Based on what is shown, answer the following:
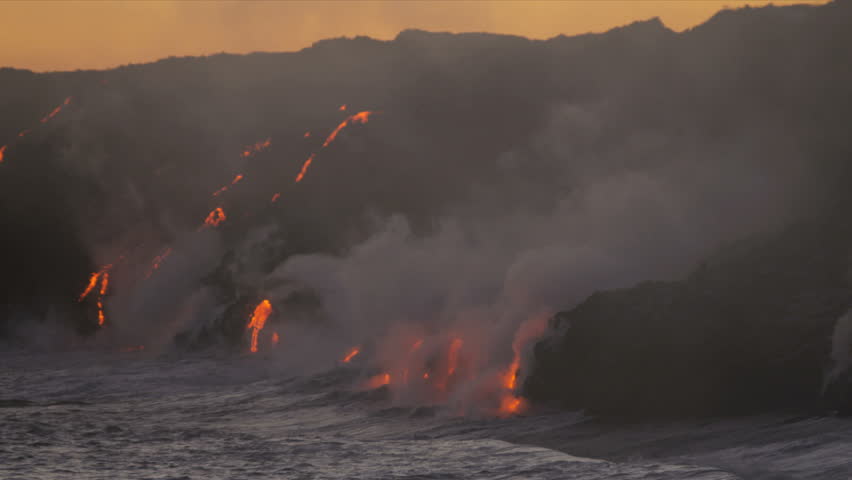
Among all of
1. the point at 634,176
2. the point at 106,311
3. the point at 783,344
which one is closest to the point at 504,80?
the point at 106,311

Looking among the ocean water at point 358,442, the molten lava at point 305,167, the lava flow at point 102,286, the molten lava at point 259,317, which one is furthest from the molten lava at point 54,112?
the ocean water at point 358,442

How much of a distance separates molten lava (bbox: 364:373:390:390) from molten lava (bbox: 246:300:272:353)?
16.1 m

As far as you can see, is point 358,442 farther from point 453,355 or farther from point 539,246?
point 539,246

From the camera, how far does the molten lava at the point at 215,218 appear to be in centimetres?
6430

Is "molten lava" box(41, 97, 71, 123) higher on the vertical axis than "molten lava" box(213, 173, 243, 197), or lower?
higher

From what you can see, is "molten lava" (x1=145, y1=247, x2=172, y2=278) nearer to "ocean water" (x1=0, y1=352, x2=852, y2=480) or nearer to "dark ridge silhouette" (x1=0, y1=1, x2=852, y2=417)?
"dark ridge silhouette" (x1=0, y1=1, x2=852, y2=417)

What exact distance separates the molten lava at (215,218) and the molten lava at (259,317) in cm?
1955

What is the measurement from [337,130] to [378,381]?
144 feet

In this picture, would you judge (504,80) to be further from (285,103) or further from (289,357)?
(289,357)

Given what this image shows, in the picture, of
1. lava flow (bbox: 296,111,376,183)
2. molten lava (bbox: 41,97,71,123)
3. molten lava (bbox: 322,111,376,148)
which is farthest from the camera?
molten lava (bbox: 41,97,71,123)

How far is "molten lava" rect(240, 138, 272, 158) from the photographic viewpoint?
75.0m

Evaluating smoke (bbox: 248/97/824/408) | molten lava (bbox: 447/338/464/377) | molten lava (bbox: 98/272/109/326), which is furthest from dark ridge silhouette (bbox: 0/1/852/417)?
molten lava (bbox: 447/338/464/377)

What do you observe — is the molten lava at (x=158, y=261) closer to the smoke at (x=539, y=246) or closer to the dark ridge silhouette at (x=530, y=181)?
the dark ridge silhouette at (x=530, y=181)

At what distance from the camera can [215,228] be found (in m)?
63.5
